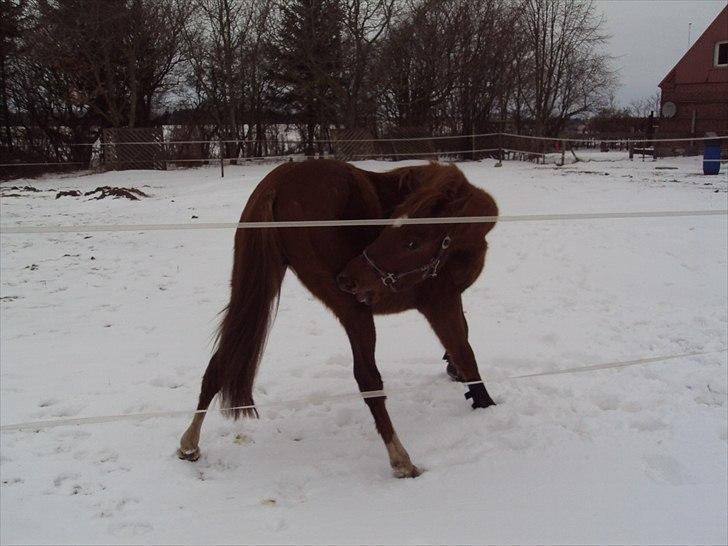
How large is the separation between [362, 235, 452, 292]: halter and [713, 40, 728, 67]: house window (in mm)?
26356

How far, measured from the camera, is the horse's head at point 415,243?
2.40m

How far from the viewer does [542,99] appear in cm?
2586

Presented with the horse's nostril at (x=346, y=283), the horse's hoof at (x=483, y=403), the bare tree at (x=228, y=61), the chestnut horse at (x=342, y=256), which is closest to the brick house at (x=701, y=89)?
the bare tree at (x=228, y=61)

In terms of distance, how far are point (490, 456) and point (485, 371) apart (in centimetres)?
97

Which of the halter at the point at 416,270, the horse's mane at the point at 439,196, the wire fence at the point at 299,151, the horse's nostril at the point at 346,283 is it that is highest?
the wire fence at the point at 299,151

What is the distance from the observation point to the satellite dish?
2330 cm

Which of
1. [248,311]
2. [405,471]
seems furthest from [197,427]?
[405,471]

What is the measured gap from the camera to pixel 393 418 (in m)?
3.08

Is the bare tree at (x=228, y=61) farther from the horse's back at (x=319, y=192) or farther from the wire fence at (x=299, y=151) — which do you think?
the horse's back at (x=319, y=192)

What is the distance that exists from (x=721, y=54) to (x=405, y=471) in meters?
27.3

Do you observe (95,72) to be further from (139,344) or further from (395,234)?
(395,234)

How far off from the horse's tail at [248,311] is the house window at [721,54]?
26.8 meters

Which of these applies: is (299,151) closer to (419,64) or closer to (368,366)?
(419,64)

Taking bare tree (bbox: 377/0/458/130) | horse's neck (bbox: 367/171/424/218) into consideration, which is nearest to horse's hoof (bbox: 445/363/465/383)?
horse's neck (bbox: 367/171/424/218)
